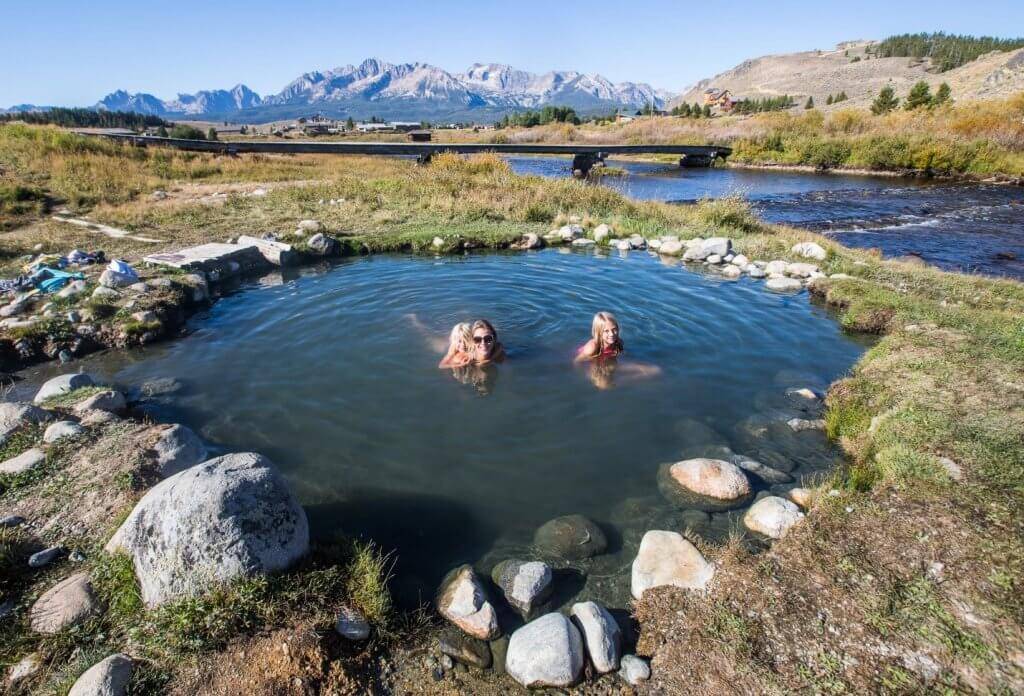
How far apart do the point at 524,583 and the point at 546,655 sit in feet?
2.36

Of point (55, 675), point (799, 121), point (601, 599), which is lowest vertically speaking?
point (601, 599)

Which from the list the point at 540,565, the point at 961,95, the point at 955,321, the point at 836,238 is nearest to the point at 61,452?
the point at 540,565

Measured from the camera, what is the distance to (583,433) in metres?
6.45

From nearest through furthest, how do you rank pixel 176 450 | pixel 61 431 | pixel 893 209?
pixel 176 450 < pixel 61 431 < pixel 893 209

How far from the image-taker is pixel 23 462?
5023mm

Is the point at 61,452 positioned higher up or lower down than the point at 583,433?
higher up

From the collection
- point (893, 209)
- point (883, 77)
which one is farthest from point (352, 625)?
point (883, 77)

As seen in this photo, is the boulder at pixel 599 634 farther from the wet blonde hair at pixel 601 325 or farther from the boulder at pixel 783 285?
the boulder at pixel 783 285

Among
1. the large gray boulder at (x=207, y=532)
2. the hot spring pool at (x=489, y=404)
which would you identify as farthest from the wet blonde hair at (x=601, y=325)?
the large gray boulder at (x=207, y=532)

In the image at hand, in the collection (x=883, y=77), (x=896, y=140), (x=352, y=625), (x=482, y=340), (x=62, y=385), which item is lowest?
(x=352, y=625)

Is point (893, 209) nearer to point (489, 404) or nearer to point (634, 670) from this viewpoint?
point (489, 404)

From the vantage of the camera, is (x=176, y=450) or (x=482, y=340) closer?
(x=176, y=450)

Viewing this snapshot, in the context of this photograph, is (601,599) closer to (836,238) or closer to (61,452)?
(61,452)

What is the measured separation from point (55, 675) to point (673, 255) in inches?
600
